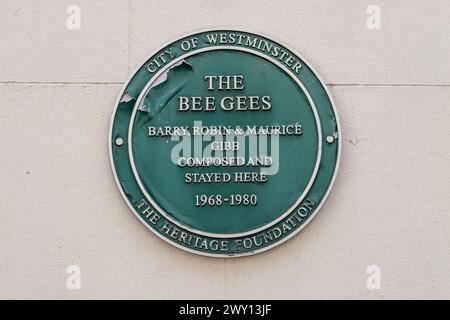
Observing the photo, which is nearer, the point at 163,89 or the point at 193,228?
the point at 193,228

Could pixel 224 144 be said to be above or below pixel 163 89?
below

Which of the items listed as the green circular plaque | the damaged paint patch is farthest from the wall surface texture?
the damaged paint patch

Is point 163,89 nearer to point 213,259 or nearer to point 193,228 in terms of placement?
point 193,228

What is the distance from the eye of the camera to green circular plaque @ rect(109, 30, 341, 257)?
6.56 metres

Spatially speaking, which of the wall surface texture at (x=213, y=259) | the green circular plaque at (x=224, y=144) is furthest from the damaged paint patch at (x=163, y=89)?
the wall surface texture at (x=213, y=259)

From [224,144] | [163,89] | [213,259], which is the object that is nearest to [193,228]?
[213,259]

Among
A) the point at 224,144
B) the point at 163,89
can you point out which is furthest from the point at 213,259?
the point at 163,89

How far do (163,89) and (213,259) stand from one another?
51.6 inches

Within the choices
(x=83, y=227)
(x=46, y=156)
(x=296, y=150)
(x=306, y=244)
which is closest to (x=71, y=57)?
(x=46, y=156)

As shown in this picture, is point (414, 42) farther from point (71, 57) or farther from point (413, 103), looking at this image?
point (71, 57)

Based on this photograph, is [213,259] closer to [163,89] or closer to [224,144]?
[224,144]

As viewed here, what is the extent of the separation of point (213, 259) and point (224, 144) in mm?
851

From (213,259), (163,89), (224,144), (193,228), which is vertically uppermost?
(163,89)

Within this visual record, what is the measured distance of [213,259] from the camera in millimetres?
6602
